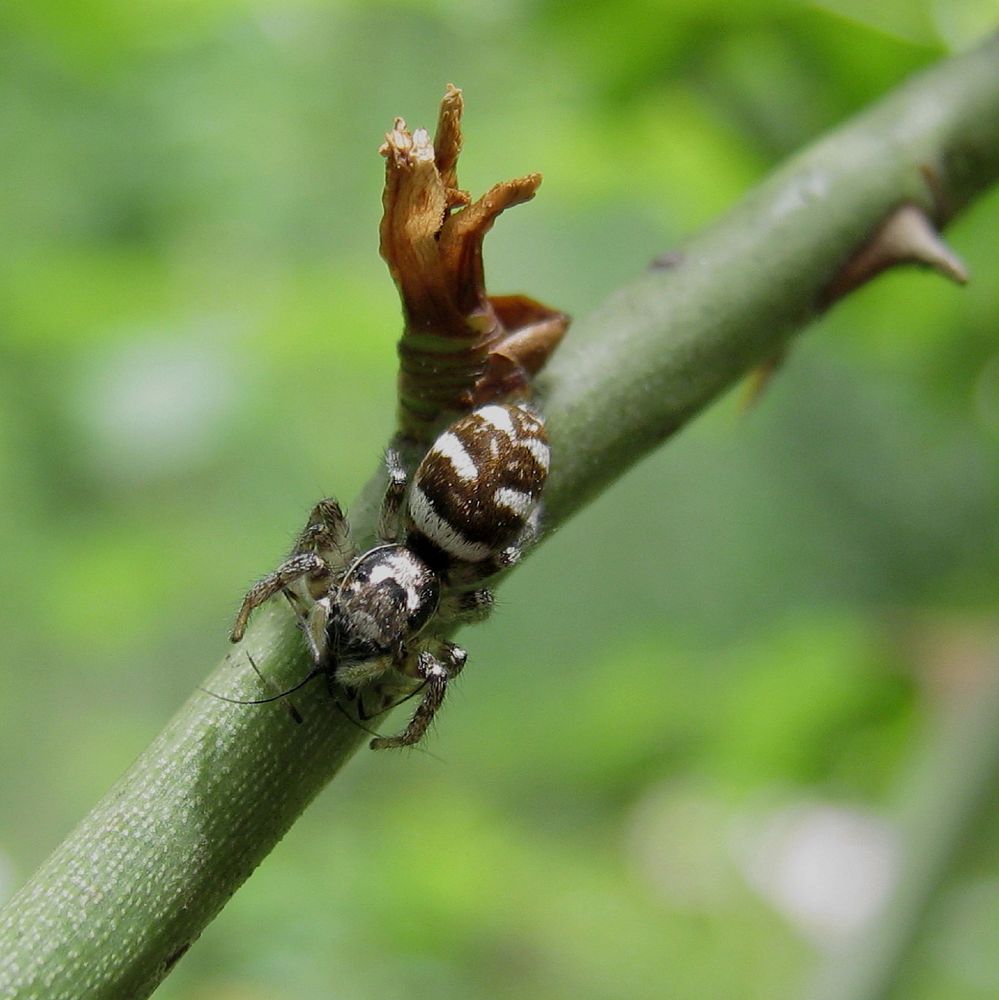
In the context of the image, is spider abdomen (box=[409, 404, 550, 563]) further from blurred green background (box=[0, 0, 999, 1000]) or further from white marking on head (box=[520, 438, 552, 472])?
blurred green background (box=[0, 0, 999, 1000])

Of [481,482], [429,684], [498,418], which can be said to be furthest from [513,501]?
[429,684]

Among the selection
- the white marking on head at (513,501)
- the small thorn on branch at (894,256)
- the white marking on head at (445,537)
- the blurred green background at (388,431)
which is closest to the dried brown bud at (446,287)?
the white marking on head at (513,501)

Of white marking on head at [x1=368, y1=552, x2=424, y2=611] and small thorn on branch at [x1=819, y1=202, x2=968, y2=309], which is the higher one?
small thorn on branch at [x1=819, y1=202, x2=968, y2=309]

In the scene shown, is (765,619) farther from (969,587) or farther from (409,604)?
(409,604)

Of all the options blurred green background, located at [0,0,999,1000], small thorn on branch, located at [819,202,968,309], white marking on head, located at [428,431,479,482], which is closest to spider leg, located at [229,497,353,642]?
white marking on head, located at [428,431,479,482]

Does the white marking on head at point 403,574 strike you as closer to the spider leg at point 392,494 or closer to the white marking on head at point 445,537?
the white marking on head at point 445,537

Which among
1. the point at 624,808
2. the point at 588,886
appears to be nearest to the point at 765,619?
the point at 624,808
